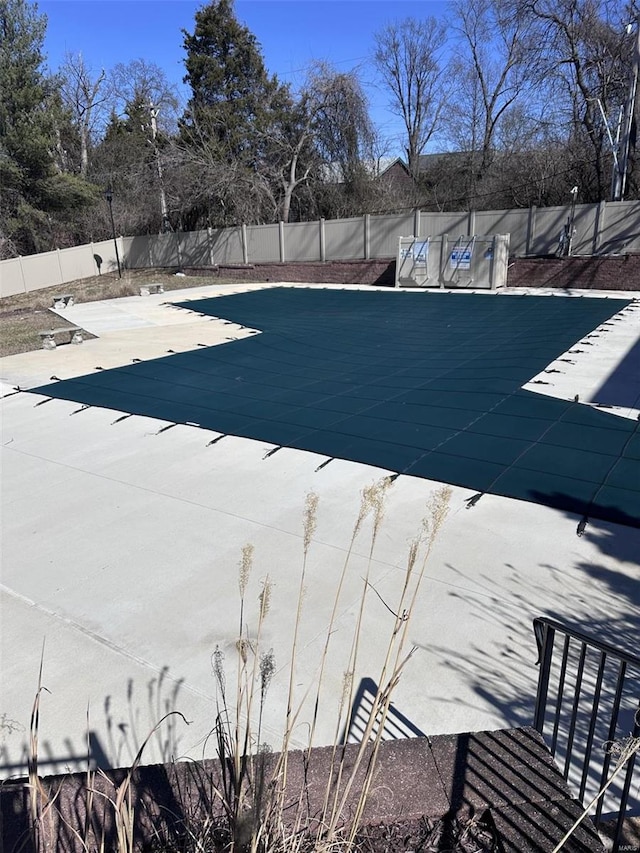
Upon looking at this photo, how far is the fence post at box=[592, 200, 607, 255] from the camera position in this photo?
1748 centimetres

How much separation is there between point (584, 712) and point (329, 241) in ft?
69.3

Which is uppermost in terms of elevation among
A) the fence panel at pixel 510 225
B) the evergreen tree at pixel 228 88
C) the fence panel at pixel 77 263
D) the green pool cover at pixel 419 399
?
the evergreen tree at pixel 228 88

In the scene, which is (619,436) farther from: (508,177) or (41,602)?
(508,177)

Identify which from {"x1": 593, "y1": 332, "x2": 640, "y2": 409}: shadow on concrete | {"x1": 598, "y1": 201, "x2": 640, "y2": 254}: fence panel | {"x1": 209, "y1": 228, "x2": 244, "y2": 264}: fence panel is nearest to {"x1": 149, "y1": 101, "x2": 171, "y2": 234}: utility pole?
{"x1": 209, "y1": 228, "x2": 244, "y2": 264}: fence panel

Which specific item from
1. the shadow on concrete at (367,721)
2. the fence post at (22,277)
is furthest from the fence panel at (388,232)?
the shadow on concrete at (367,721)

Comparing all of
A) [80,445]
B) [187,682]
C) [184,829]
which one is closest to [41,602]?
[187,682]

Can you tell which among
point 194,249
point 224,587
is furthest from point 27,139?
point 224,587

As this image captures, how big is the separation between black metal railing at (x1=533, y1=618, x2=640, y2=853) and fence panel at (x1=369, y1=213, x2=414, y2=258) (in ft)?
62.7

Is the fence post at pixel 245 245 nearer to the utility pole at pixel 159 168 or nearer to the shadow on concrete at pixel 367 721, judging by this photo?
the utility pole at pixel 159 168

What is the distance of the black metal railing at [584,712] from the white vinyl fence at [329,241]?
17.5 m

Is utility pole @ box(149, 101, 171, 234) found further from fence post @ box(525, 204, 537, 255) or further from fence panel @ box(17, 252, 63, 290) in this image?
fence post @ box(525, 204, 537, 255)

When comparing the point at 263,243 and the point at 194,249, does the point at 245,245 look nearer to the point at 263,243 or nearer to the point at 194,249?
the point at 263,243

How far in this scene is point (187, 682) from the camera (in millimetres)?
3125

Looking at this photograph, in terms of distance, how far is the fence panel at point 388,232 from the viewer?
20625mm
